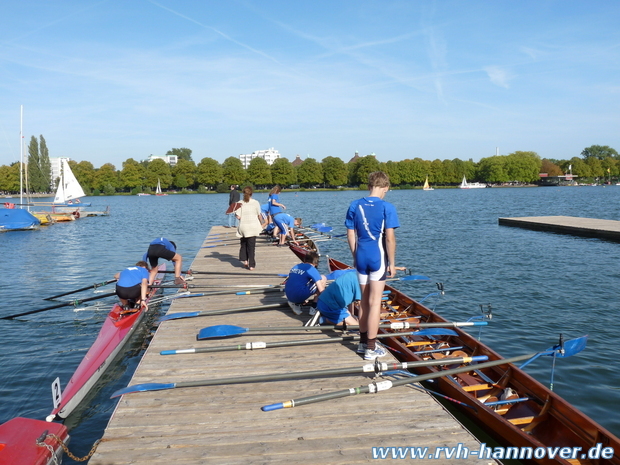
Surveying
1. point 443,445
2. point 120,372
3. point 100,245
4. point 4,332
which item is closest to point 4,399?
point 120,372

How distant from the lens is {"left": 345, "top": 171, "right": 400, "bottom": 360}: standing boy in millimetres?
5773

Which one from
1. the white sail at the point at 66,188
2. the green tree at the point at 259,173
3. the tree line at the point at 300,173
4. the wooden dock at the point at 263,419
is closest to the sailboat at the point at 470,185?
the tree line at the point at 300,173

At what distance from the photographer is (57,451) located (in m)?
5.36

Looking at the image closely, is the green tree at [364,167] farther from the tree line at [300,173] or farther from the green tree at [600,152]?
the green tree at [600,152]

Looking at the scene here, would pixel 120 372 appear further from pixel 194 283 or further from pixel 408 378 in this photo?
pixel 408 378

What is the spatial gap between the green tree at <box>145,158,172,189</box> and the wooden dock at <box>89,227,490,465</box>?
130165 millimetres

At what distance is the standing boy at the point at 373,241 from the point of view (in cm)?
577

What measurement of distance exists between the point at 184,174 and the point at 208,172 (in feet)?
25.3

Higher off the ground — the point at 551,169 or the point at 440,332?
the point at 551,169

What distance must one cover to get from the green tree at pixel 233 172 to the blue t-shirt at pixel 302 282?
5016 inches

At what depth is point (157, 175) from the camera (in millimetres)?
129000

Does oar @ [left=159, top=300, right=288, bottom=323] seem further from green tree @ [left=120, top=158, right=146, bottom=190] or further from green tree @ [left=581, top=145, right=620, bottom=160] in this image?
green tree @ [left=581, top=145, right=620, bottom=160]

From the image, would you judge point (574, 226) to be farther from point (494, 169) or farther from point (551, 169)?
point (551, 169)

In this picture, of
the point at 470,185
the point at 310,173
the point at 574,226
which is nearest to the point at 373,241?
the point at 574,226
